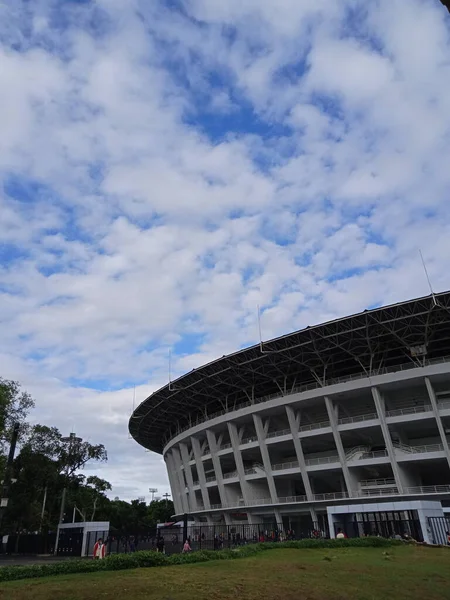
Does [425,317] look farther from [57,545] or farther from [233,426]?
[57,545]

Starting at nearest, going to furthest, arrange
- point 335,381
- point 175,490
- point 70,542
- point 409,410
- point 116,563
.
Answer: point 116,563, point 409,410, point 70,542, point 335,381, point 175,490

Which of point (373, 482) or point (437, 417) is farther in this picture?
point (373, 482)

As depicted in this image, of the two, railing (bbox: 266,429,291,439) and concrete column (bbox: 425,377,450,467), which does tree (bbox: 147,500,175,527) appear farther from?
concrete column (bbox: 425,377,450,467)

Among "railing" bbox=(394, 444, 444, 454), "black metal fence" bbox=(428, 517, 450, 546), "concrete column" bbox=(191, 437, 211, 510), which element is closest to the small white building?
"concrete column" bbox=(191, 437, 211, 510)

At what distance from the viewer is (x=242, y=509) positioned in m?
55.5

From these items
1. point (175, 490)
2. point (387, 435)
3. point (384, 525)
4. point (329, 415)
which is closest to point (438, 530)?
point (384, 525)

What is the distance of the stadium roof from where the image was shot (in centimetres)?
4325

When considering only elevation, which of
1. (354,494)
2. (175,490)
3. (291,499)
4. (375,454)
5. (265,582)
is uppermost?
(175,490)

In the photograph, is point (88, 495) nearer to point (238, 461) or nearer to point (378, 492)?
point (238, 461)

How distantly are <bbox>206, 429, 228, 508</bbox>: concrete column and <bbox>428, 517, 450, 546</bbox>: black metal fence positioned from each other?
35.0 m

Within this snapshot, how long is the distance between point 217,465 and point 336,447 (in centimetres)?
1633

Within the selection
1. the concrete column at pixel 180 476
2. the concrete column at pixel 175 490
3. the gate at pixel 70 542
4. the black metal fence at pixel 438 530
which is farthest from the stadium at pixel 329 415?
the gate at pixel 70 542

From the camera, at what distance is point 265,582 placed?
44.0ft

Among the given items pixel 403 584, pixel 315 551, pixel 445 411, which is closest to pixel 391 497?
pixel 445 411
